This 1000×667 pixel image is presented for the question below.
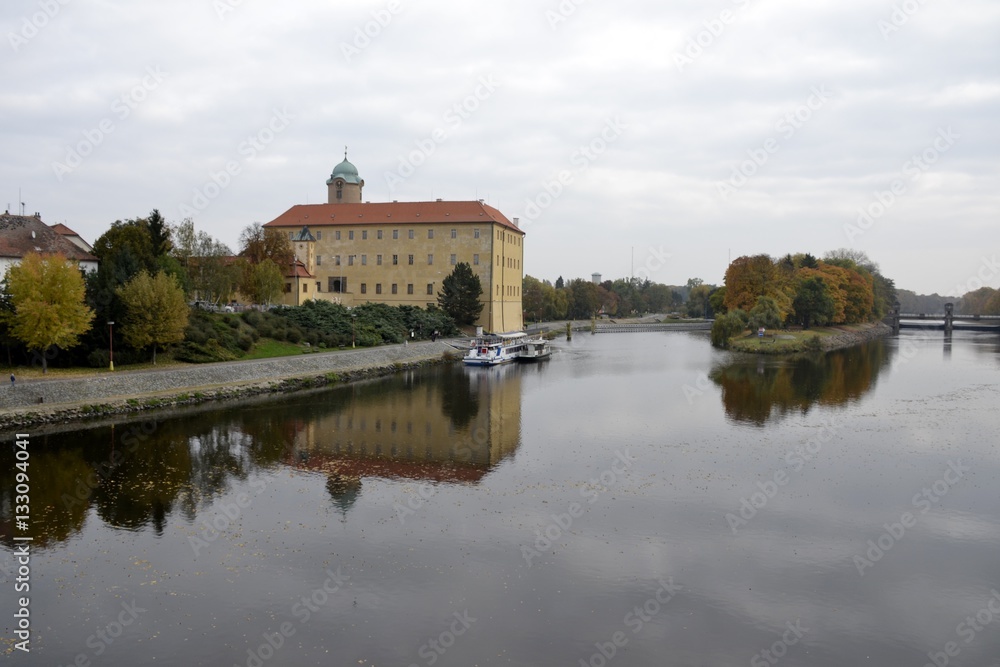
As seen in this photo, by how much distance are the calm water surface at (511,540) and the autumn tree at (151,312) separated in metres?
6.34

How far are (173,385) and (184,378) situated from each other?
833 millimetres

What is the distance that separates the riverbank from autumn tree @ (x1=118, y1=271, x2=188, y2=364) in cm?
4569

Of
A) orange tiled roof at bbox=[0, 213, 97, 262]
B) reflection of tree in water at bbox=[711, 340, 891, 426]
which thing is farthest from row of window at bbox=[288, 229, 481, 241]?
orange tiled roof at bbox=[0, 213, 97, 262]

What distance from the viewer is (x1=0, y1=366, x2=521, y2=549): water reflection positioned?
17.8m

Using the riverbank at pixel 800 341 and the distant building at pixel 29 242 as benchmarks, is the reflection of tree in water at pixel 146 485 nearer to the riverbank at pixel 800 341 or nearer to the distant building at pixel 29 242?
the distant building at pixel 29 242

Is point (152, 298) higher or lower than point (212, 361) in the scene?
higher

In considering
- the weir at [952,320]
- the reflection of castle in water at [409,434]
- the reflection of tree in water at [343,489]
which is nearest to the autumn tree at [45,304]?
the reflection of castle in water at [409,434]

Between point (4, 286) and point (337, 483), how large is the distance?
20627 mm

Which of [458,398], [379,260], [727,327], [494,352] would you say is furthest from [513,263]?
[458,398]

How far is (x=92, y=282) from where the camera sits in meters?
34.4

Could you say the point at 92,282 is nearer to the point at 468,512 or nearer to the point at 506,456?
the point at 506,456

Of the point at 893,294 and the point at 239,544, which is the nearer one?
the point at 239,544

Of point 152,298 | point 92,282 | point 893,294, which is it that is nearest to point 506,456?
point 152,298

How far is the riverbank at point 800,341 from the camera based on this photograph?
6419 cm
